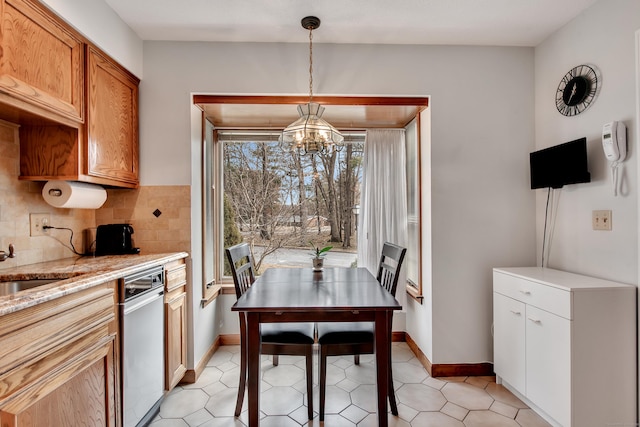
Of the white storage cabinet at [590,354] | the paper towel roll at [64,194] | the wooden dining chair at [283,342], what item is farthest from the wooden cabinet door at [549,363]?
the paper towel roll at [64,194]

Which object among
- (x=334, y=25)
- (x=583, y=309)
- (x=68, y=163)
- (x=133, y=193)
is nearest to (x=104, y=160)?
(x=68, y=163)

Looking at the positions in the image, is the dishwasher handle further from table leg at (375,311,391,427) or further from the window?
table leg at (375,311,391,427)

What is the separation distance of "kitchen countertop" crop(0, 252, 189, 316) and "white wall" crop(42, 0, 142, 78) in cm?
128

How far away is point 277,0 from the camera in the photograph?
6.42 feet

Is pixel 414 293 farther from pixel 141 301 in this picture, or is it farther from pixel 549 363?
pixel 141 301

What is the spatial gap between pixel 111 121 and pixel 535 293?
282 centimetres

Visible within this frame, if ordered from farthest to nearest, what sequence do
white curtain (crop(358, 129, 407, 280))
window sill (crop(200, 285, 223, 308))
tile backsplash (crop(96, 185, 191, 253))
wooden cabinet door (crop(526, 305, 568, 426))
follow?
white curtain (crop(358, 129, 407, 280)) < window sill (crop(200, 285, 223, 308)) < tile backsplash (crop(96, 185, 191, 253)) < wooden cabinet door (crop(526, 305, 568, 426))

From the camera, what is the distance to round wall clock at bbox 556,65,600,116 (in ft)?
6.51

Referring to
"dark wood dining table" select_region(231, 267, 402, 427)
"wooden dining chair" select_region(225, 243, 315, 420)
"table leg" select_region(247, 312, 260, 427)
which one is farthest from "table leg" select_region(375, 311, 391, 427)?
"table leg" select_region(247, 312, 260, 427)

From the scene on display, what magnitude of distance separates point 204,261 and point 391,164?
1879mm

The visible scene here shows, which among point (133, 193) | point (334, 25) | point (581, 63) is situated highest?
point (334, 25)

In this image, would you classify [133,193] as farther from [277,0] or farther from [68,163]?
[277,0]

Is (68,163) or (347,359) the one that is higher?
(68,163)

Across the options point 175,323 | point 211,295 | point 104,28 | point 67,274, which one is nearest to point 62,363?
point 67,274
